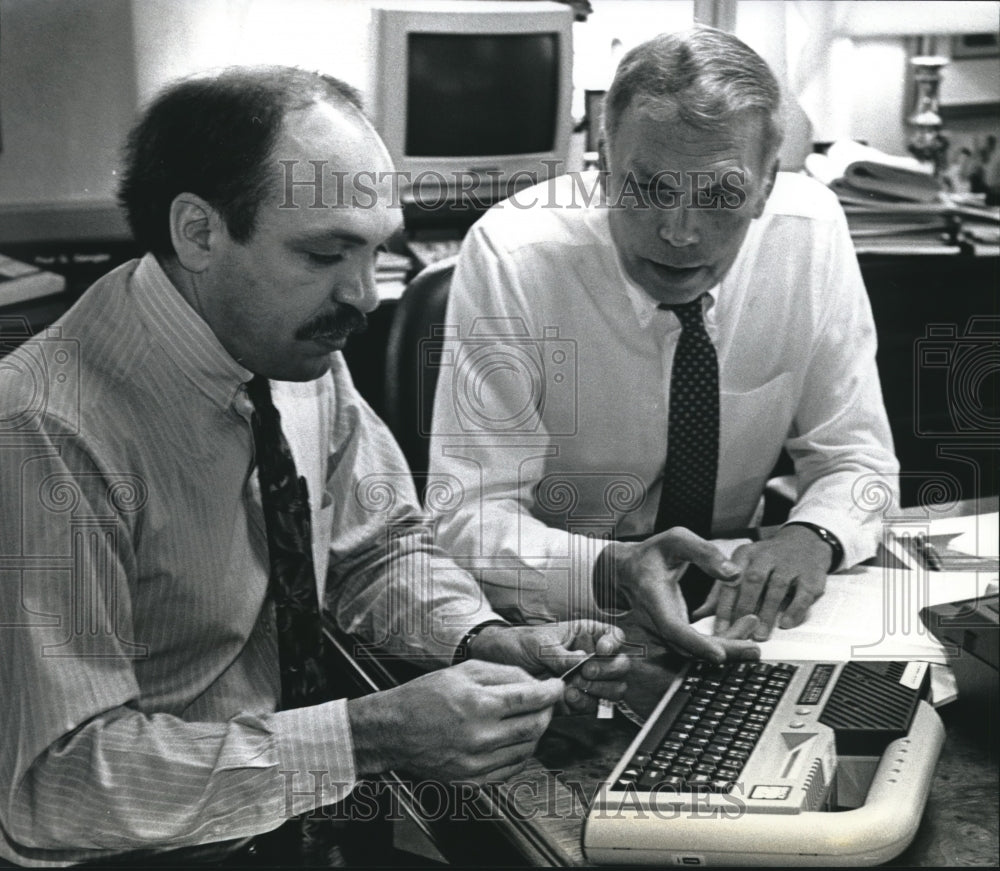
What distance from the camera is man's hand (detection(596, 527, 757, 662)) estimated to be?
924 millimetres

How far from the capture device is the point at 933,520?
1.20 m

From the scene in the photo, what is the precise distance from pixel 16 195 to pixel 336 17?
1.35 ft

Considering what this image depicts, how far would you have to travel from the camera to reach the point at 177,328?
868 millimetres

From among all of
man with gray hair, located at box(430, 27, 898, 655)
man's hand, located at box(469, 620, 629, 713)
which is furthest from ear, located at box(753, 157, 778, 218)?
man's hand, located at box(469, 620, 629, 713)

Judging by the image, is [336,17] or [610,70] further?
[336,17]

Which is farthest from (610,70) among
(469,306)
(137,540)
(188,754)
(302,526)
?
(188,754)

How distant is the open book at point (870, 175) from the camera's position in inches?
63.8

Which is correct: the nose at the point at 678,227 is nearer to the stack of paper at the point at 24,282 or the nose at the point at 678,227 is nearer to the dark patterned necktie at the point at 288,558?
the dark patterned necktie at the point at 288,558

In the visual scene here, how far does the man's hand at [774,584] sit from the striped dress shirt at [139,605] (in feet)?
0.74

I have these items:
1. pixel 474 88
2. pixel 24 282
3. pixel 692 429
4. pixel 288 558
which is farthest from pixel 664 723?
pixel 474 88

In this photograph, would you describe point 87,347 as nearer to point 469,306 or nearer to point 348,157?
point 348,157

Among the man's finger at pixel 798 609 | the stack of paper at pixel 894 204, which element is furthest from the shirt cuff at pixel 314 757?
the stack of paper at pixel 894 204

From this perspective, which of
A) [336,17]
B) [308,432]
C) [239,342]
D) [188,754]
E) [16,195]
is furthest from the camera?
[336,17]
